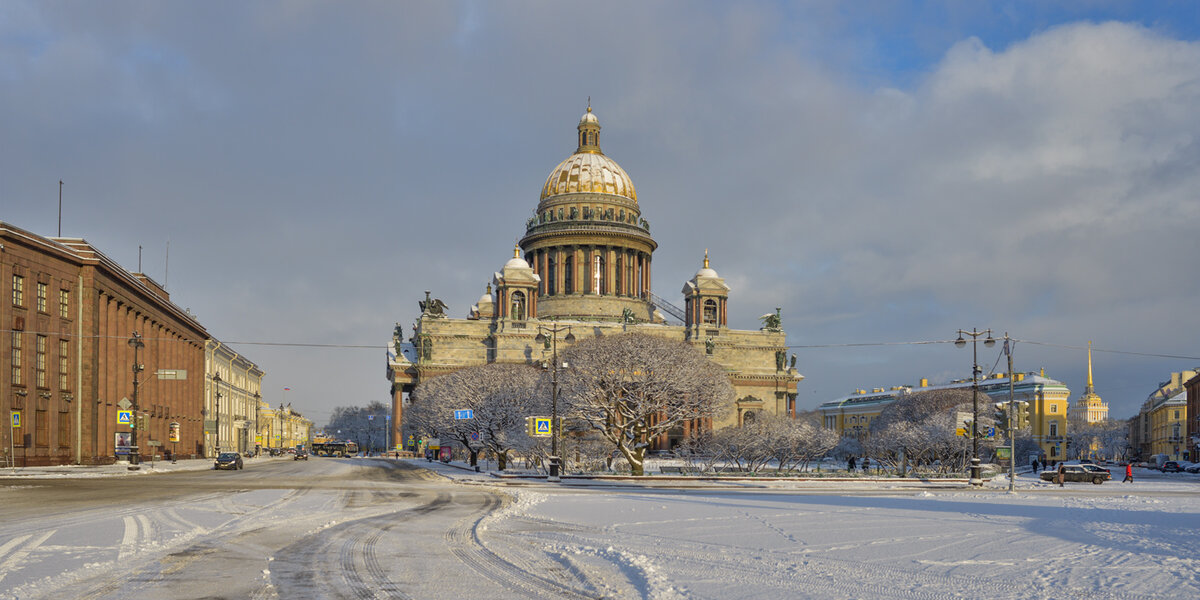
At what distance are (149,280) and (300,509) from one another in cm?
7747

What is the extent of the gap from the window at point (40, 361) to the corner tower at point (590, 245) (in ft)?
210

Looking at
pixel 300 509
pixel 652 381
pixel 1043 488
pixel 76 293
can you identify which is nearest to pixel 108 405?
pixel 76 293

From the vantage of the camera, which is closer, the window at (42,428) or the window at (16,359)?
the window at (16,359)

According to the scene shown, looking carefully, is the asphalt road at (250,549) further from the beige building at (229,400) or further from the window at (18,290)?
the beige building at (229,400)

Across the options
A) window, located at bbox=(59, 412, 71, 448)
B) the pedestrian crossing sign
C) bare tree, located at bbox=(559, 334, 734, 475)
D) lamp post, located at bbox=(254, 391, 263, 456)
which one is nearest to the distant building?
bare tree, located at bbox=(559, 334, 734, 475)

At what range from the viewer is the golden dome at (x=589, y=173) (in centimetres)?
12444

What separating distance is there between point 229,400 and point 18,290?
3021 inches

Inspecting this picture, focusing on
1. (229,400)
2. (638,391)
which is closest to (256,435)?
(229,400)

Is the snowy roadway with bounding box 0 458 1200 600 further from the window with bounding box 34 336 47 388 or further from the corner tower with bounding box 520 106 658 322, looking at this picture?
the corner tower with bounding box 520 106 658 322

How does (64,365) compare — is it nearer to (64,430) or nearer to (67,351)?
(67,351)

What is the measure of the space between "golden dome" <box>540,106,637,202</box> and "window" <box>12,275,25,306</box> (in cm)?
7344

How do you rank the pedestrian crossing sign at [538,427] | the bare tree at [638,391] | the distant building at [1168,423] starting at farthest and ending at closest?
the distant building at [1168,423]
the bare tree at [638,391]
the pedestrian crossing sign at [538,427]

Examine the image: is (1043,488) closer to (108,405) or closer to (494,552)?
(494,552)

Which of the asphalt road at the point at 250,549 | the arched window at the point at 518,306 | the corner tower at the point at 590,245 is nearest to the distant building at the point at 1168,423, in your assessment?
the corner tower at the point at 590,245
